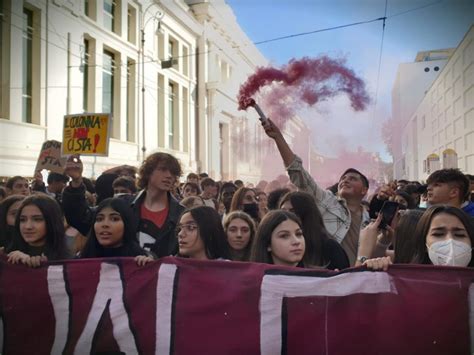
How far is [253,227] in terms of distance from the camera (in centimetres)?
339

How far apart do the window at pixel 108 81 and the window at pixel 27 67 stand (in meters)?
3.54

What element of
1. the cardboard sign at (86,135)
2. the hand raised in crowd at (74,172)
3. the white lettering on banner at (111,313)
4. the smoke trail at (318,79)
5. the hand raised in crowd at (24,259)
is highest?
the smoke trail at (318,79)

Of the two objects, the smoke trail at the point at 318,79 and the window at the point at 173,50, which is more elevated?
the window at the point at 173,50

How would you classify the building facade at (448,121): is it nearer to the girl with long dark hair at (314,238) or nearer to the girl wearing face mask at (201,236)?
the girl with long dark hair at (314,238)

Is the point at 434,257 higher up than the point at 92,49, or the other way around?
the point at 92,49

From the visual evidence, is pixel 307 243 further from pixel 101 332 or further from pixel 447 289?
pixel 101 332

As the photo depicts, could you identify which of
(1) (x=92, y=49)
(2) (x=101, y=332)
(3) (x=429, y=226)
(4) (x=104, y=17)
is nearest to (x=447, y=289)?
(3) (x=429, y=226)

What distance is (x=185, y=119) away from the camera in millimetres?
22734

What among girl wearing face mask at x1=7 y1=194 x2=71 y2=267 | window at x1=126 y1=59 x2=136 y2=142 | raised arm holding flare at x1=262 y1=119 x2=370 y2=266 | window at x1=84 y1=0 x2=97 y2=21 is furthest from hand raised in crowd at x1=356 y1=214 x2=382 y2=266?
window at x1=126 y1=59 x2=136 y2=142

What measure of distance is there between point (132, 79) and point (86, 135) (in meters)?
10.3

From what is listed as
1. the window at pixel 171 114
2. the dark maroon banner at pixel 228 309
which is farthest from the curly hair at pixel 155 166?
the window at pixel 171 114

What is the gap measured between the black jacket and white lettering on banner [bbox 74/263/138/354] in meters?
0.60

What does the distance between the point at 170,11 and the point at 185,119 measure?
508 centimetres

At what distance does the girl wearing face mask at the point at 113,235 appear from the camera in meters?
2.91
